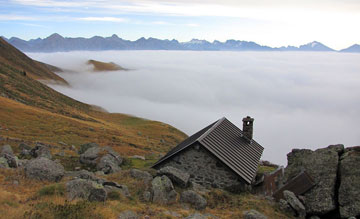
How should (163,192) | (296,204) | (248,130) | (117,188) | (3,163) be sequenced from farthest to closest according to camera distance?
(248,130)
(3,163)
(296,204)
(117,188)
(163,192)

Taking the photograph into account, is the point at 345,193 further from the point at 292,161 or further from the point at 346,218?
the point at 292,161

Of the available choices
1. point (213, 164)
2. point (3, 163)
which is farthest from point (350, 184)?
point (3, 163)

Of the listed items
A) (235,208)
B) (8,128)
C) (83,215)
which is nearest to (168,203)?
(235,208)

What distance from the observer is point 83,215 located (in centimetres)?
1252

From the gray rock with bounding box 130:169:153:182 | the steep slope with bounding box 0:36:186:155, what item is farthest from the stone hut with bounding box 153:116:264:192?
the steep slope with bounding box 0:36:186:155

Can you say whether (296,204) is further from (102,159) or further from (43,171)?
(102,159)

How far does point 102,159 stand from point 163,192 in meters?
14.8

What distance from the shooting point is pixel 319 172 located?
21188mm

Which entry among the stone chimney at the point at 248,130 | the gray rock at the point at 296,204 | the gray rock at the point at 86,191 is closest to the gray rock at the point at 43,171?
the gray rock at the point at 86,191

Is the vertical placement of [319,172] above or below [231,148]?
below

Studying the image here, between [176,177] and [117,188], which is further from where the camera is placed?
[176,177]

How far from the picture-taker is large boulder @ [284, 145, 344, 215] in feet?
64.1

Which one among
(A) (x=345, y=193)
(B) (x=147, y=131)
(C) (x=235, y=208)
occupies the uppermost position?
(A) (x=345, y=193)

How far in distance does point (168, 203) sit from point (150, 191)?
4.32 ft
